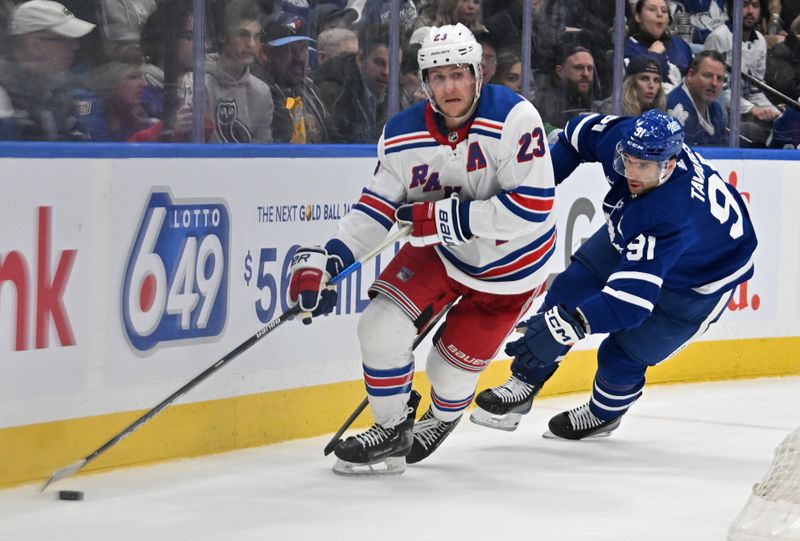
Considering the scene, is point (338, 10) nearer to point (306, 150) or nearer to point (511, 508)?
point (306, 150)

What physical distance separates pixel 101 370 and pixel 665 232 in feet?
5.52

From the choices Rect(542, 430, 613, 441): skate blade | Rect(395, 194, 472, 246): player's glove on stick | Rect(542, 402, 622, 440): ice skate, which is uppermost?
Rect(395, 194, 472, 246): player's glove on stick

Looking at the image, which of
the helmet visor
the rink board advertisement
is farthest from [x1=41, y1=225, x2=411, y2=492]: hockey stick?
the helmet visor

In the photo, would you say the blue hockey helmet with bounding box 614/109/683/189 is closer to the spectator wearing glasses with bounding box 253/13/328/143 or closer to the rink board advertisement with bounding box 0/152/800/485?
the rink board advertisement with bounding box 0/152/800/485

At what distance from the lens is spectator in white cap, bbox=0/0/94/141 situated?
13.2ft

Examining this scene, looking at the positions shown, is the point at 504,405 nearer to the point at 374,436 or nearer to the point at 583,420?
the point at 583,420

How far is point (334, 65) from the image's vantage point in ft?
17.3

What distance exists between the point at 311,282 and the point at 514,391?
3.28ft

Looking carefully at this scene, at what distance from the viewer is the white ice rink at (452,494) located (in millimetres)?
3506

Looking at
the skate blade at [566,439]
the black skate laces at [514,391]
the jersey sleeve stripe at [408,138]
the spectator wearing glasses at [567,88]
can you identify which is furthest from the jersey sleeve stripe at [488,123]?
the spectator wearing glasses at [567,88]

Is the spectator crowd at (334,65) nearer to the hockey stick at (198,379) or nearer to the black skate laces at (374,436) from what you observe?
the hockey stick at (198,379)

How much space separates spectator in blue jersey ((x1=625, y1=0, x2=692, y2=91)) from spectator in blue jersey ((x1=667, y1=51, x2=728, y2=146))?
49mm

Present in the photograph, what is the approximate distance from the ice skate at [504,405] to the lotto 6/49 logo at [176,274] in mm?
894

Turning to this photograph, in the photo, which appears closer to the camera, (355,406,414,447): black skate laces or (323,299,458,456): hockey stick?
(355,406,414,447): black skate laces
